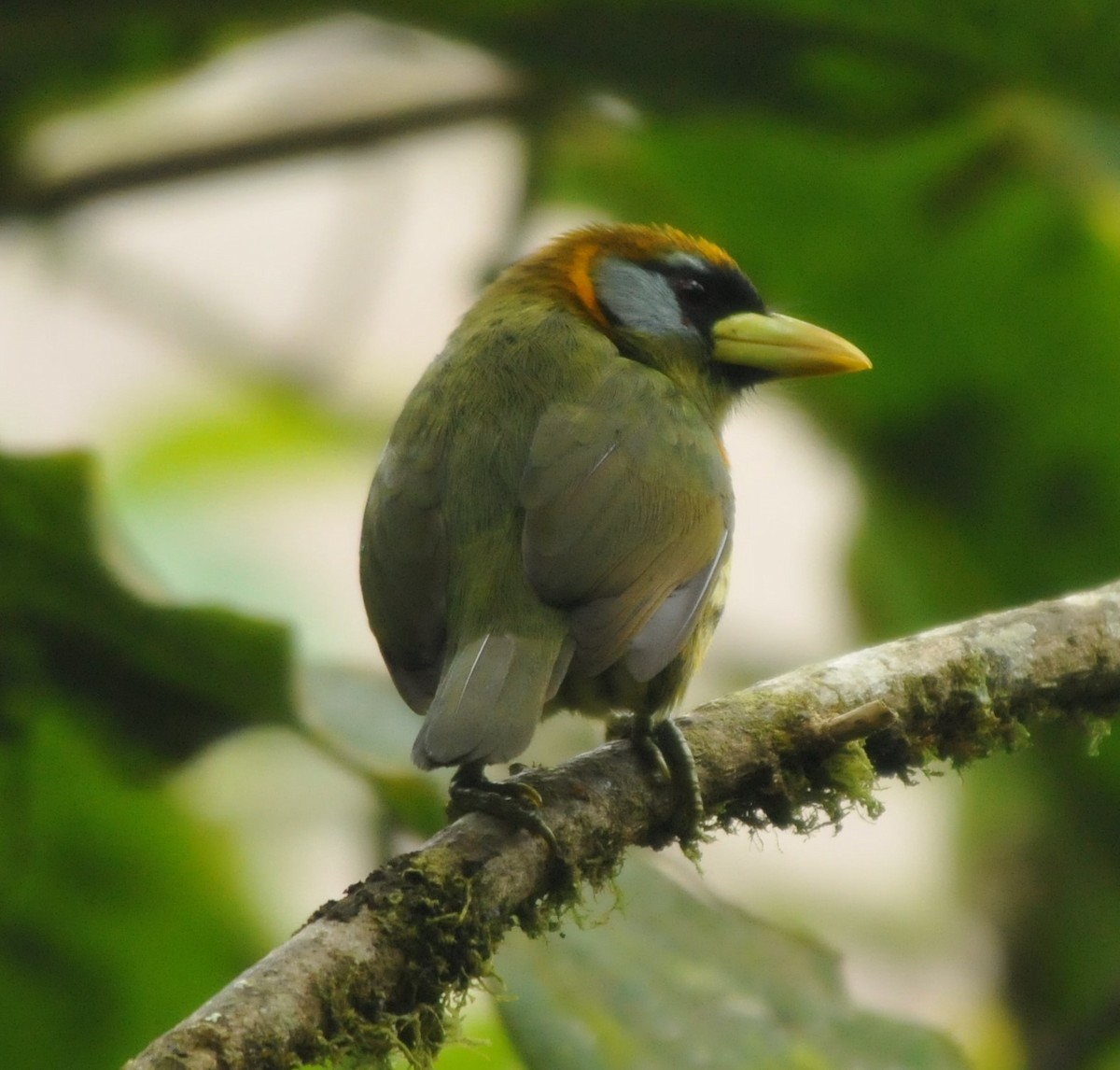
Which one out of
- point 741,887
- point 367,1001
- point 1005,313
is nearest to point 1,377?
point 741,887

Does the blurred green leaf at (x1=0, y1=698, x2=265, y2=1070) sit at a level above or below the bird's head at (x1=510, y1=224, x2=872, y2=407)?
below

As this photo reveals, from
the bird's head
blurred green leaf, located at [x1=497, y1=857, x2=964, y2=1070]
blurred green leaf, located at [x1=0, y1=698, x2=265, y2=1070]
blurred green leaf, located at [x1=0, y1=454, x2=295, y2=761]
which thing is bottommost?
blurred green leaf, located at [x1=497, y1=857, x2=964, y2=1070]

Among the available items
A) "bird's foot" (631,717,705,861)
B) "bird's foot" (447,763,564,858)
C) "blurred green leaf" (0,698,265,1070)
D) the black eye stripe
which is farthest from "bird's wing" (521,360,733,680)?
"blurred green leaf" (0,698,265,1070)

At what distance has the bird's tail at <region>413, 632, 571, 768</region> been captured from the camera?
247 centimetres

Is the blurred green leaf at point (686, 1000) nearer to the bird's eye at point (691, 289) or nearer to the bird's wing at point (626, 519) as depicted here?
the bird's wing at point (626, 519)

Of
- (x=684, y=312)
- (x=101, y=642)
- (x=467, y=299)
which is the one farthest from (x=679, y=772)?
(x=467, y=299)

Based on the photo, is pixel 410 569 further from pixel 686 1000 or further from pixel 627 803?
pixel 686 1000

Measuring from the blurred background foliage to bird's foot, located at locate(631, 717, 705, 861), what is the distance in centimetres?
36

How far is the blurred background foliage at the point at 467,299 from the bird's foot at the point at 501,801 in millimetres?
260

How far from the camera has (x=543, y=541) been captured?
291 centimetres

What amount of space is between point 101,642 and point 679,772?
116cm

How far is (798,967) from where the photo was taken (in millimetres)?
2990

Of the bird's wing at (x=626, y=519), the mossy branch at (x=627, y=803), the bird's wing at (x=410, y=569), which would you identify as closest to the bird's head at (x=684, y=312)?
the bird's wing at (x=626, y=519)

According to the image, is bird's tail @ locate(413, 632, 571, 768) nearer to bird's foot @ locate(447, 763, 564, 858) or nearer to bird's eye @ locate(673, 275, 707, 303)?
bird's foot @ locate(447, 763, 564, 858)
